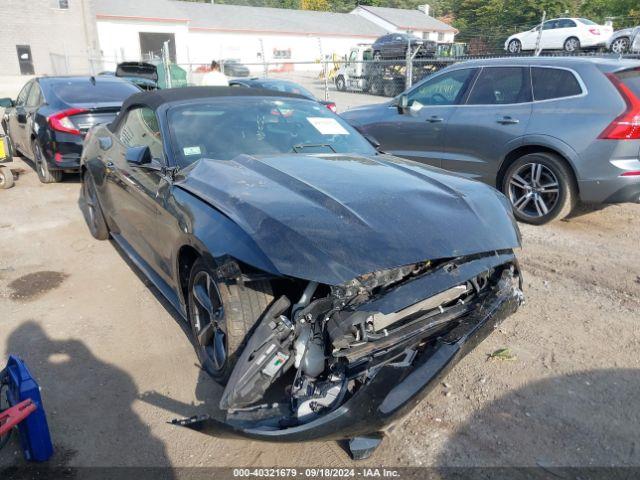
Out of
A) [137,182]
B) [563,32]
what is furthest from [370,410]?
[563,32]

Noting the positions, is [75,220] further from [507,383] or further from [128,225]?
[507,383]

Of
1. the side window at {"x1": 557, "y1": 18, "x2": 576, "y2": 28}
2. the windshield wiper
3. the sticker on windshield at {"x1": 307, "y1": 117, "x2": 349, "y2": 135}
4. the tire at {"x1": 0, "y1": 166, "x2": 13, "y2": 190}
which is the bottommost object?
the tire at {"x1": 0, "y1": 166, "x2": 13, "y2": 190}

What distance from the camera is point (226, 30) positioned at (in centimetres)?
4762

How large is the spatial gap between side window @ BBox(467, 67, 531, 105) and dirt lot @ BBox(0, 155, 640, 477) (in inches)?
77.2

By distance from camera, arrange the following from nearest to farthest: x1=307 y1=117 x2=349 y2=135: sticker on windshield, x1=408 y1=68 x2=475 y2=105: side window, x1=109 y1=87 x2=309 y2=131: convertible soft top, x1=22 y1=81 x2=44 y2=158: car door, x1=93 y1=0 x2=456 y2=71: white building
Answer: x1=109 y1=87 x2=309 y2=131: convertible soft top, x1=307 y1=117 x2=349 y2=135: sticker on windshield, x1=408 y1=68 x2=475 y2=105: side window, x1=22 y1=81 x2=44 y2=158: car door, x1=93 y1=0 x2=456 y2=71: white building

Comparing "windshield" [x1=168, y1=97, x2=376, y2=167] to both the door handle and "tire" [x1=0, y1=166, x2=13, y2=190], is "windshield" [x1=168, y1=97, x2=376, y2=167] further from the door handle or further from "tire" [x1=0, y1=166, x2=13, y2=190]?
"tire" [x1=0, y1=166, x2=13, y2=190]

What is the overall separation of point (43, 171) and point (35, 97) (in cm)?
135

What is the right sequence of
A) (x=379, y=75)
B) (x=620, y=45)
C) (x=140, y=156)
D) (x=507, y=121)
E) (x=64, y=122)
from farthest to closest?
(x=379, y=75) → (x=620, y=45) → (x=64, y=122) → (x=507, y=121) → (x=140, y=156)

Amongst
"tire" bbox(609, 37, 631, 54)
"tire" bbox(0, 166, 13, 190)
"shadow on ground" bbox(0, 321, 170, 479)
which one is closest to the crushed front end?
"shadow on ground" bbox(0, 321, 170, 479)

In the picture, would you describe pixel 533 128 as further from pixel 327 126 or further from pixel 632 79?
pixel 327 126

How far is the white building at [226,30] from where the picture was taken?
42.3 meters

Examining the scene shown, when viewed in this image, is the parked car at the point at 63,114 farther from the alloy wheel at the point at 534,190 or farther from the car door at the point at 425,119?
the alloy wheel at the point at 534,190

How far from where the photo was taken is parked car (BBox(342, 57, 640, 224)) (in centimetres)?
528

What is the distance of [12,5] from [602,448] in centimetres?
4213
